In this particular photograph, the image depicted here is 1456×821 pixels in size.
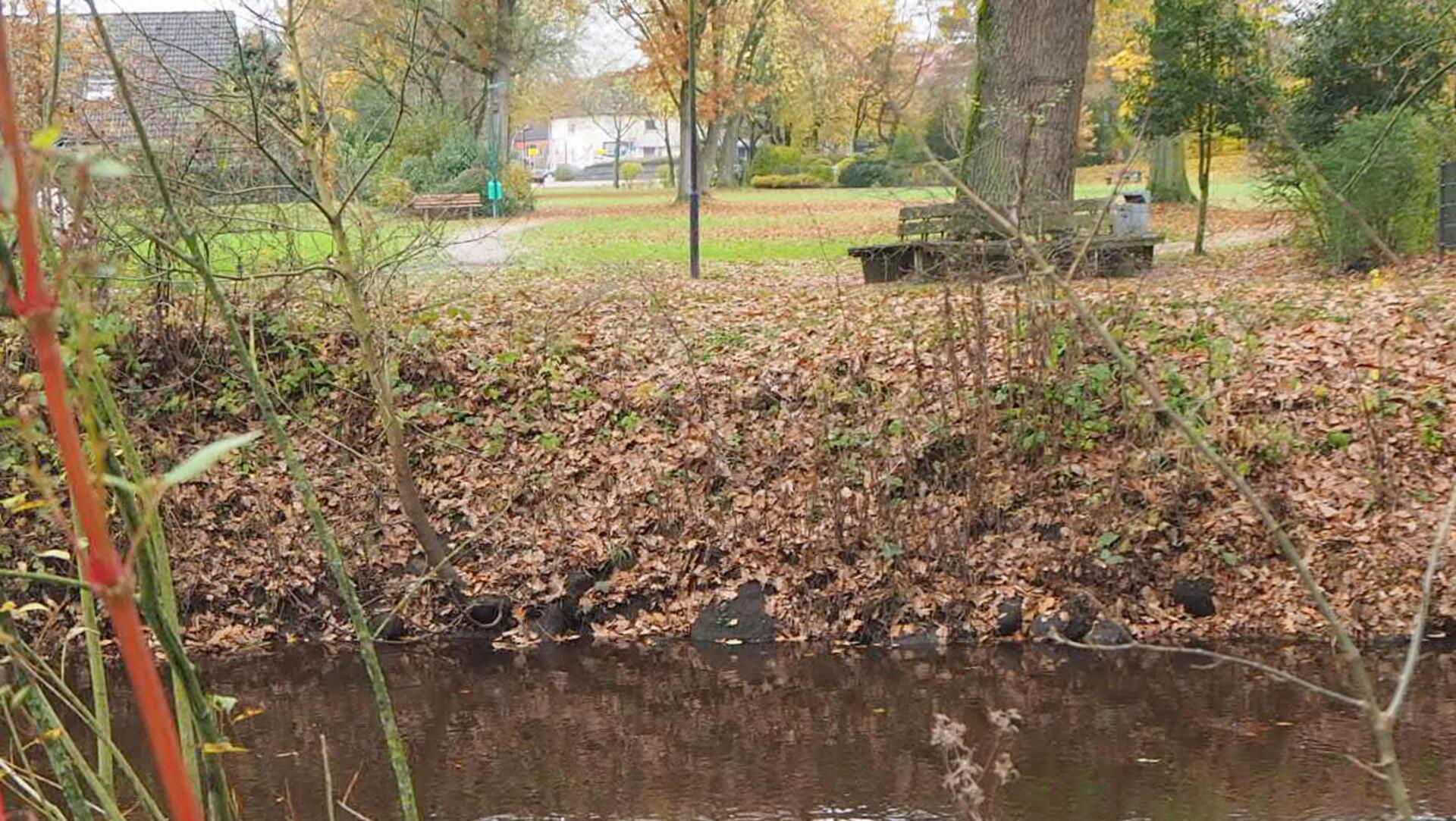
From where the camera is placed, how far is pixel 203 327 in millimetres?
11461

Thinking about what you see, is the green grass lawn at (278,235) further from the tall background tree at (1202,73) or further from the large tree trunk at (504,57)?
the large tree trunk at (504,57)

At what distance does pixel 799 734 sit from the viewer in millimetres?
7895

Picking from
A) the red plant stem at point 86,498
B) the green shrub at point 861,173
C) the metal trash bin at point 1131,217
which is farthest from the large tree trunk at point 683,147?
the red plant stem at point 86,498

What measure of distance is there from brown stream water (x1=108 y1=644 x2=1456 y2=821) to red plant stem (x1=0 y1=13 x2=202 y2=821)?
6.08 metres

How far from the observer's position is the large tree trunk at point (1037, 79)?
14867 mm

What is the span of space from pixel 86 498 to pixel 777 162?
160 feet

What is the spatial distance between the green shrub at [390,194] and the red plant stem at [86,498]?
9.51 meters

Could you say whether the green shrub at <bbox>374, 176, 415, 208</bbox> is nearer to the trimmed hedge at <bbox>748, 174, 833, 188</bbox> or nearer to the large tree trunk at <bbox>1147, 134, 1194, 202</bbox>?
the large tree trunk at <bbox>1147, 134, 1194, 202</bbox>

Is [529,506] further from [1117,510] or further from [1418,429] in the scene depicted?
[1418,429]

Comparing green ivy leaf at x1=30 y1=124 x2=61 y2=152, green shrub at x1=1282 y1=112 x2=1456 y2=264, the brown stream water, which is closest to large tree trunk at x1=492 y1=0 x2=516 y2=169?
green shrub at x1=1282 y1=112 x2=1456 y2=264

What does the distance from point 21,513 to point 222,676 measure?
7.95ft

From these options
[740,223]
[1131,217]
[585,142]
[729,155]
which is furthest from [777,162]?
[585,142]

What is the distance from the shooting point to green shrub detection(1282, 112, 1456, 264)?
14.1 metres

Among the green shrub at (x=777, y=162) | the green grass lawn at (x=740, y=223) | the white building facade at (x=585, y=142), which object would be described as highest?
the white building facade at (x=585, y=142)
